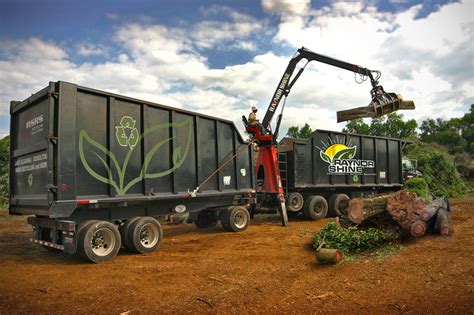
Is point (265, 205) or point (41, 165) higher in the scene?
point (41, 165)

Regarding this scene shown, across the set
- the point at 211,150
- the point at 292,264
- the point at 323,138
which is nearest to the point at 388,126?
the point at 323,138

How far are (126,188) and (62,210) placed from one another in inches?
57.2

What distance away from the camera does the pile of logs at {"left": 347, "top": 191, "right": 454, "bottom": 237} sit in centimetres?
763

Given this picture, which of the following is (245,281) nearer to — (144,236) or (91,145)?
(144,236)

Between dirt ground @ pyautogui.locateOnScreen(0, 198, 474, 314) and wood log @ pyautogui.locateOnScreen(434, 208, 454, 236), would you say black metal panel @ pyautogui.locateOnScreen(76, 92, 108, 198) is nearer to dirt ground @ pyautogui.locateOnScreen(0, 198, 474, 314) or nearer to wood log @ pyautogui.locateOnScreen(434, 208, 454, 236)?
dirt ground @ pyautogui.locateOnScreen(0, 198, 474, 314)

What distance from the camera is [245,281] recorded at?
5703 millimetres

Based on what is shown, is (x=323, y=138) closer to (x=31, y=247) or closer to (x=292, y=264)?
(x=292, y=264)

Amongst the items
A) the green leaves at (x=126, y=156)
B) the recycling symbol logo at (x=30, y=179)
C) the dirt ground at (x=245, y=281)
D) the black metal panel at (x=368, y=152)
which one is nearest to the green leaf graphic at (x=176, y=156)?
the green leaves at (x=126, y=156)

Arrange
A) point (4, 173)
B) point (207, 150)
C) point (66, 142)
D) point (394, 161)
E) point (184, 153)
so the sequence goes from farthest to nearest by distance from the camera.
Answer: point (4, 173) < point (394, 161) < point (207, 150) < point (184, 153) < point (66, 142)

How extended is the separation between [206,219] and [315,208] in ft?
13.6

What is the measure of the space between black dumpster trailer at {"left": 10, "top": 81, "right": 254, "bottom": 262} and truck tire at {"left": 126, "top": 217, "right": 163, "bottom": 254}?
21mm

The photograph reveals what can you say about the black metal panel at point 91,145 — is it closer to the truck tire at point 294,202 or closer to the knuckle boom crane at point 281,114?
the knuckle boom crane at point 281,114

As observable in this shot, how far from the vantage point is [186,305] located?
4.70 m

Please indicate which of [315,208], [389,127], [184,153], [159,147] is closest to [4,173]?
[184,153]
